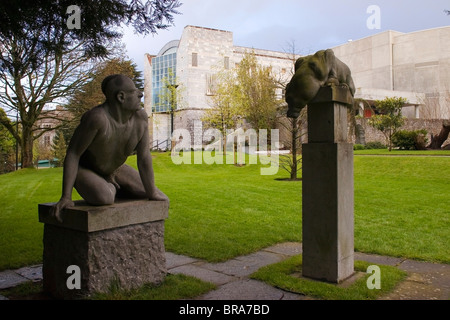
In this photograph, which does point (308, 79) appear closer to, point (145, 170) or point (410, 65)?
point (145, 170)

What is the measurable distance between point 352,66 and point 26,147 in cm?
3909

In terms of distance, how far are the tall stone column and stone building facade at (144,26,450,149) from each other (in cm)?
2928

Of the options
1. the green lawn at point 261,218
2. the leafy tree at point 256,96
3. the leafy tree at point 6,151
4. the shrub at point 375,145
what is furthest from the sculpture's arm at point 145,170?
the leafy tree at point 6,151

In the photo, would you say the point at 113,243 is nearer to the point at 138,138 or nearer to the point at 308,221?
the point at 138,138

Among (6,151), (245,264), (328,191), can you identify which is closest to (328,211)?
(328,191)

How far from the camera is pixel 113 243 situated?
3510 mm

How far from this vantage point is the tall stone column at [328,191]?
388 cm

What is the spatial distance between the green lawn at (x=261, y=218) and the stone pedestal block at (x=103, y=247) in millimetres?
1252

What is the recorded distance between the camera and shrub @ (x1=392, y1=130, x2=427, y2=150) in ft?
74.4

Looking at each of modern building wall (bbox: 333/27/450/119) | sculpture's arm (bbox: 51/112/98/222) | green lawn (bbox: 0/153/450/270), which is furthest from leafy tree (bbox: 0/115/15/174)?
modern building wall (bbox: 333/27/450/119)

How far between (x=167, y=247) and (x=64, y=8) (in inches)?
152

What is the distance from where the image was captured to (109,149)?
373 centimetres

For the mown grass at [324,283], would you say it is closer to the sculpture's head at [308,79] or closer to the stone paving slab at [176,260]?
the stone paving slab at [176,260]
